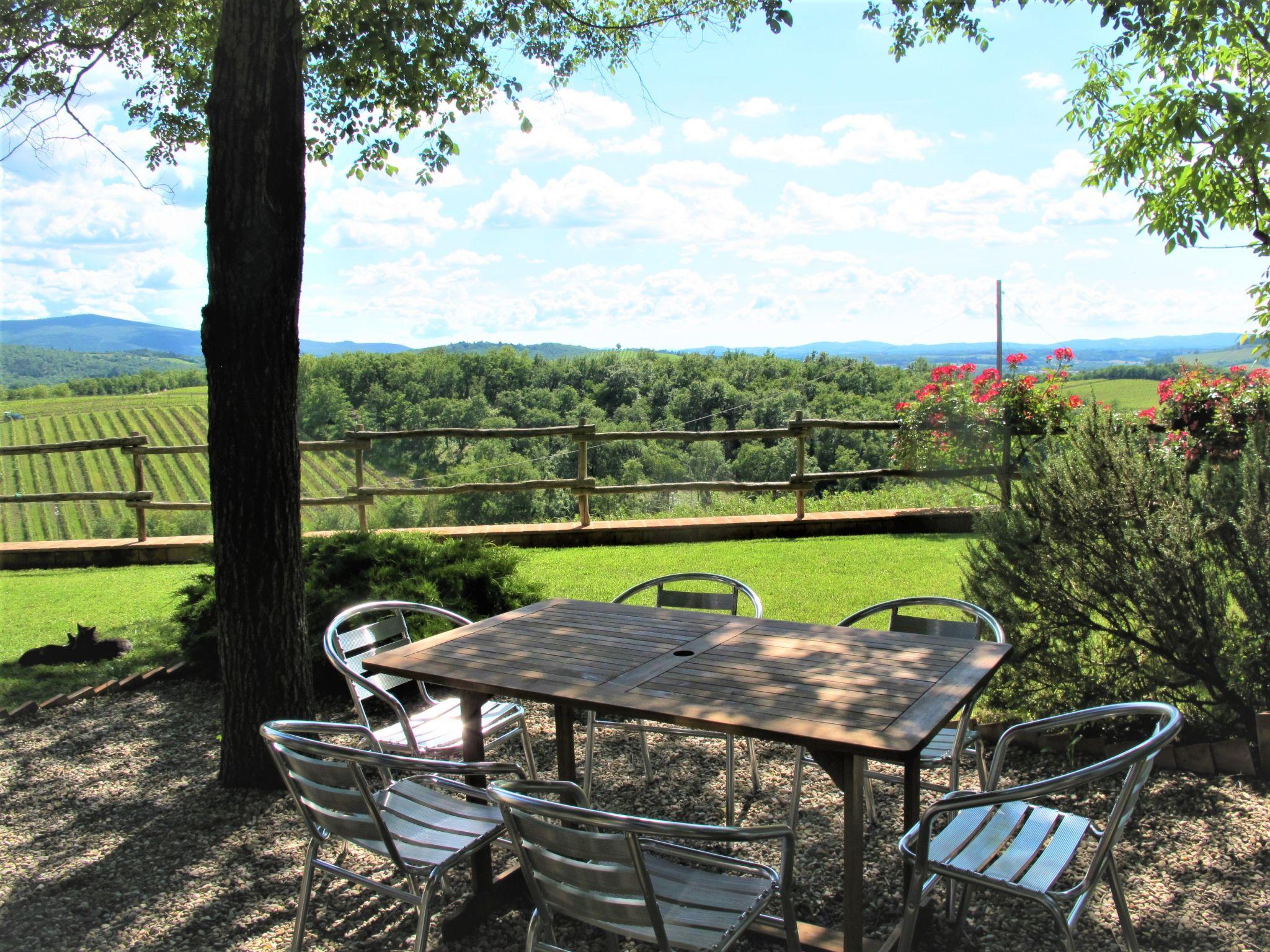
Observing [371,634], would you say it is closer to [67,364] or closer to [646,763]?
[646,763]

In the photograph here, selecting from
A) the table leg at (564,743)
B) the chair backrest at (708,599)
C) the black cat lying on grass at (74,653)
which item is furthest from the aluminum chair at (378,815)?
the black cat lying on grass at (74,653)

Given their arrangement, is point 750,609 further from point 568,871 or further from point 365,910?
point 568,871

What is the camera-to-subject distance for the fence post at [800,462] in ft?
26.5

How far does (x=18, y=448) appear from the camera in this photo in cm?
796

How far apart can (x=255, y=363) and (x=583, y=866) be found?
233 centimetres

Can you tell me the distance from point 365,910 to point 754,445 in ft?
23.4

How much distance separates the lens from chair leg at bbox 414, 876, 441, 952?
6.57ft

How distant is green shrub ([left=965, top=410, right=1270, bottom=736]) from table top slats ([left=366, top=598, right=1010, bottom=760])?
3.24 ft

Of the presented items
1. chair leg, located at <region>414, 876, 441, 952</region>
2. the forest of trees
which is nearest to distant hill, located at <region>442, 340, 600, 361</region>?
the forest of trees

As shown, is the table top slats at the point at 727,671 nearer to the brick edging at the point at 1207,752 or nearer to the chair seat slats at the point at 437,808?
the chair seat slats at the point at 437,808

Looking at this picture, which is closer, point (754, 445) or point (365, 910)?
point (365, 910)

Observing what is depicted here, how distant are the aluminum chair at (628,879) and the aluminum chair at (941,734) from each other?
2.75 feet

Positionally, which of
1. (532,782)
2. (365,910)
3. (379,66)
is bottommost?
(365,910)

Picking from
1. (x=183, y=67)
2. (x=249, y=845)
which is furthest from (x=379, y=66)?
(x=249, y=845)
